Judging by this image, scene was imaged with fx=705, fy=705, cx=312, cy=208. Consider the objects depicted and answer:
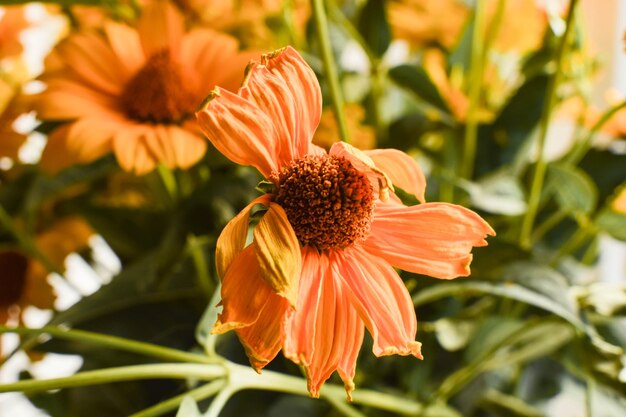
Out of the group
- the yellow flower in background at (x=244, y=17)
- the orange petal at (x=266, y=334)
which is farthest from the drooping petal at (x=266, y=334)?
the yellow flower in background at (x=244, y=17)

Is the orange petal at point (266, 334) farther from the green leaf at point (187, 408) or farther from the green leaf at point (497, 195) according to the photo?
the green leaf at point (497, 195)

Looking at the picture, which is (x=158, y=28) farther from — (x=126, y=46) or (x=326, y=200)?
(x=326, y=200)

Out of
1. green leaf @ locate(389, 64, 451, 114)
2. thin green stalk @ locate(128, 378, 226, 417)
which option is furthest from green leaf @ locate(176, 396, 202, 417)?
green leaf @ locate(389, 64, 451, 114)

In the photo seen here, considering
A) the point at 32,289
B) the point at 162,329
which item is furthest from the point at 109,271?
the point at 162,329

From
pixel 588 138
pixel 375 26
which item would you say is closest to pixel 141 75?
pixel 375 26

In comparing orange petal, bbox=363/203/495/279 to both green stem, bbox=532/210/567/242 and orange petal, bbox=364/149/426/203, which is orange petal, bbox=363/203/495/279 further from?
green stem, bbox=532/210/567/242

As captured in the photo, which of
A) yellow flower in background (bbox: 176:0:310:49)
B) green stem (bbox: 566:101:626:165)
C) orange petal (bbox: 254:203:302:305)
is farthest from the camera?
yellow flower in background (bbox: 176:0:310:49)

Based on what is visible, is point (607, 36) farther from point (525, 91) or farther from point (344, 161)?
point (344, 161)
